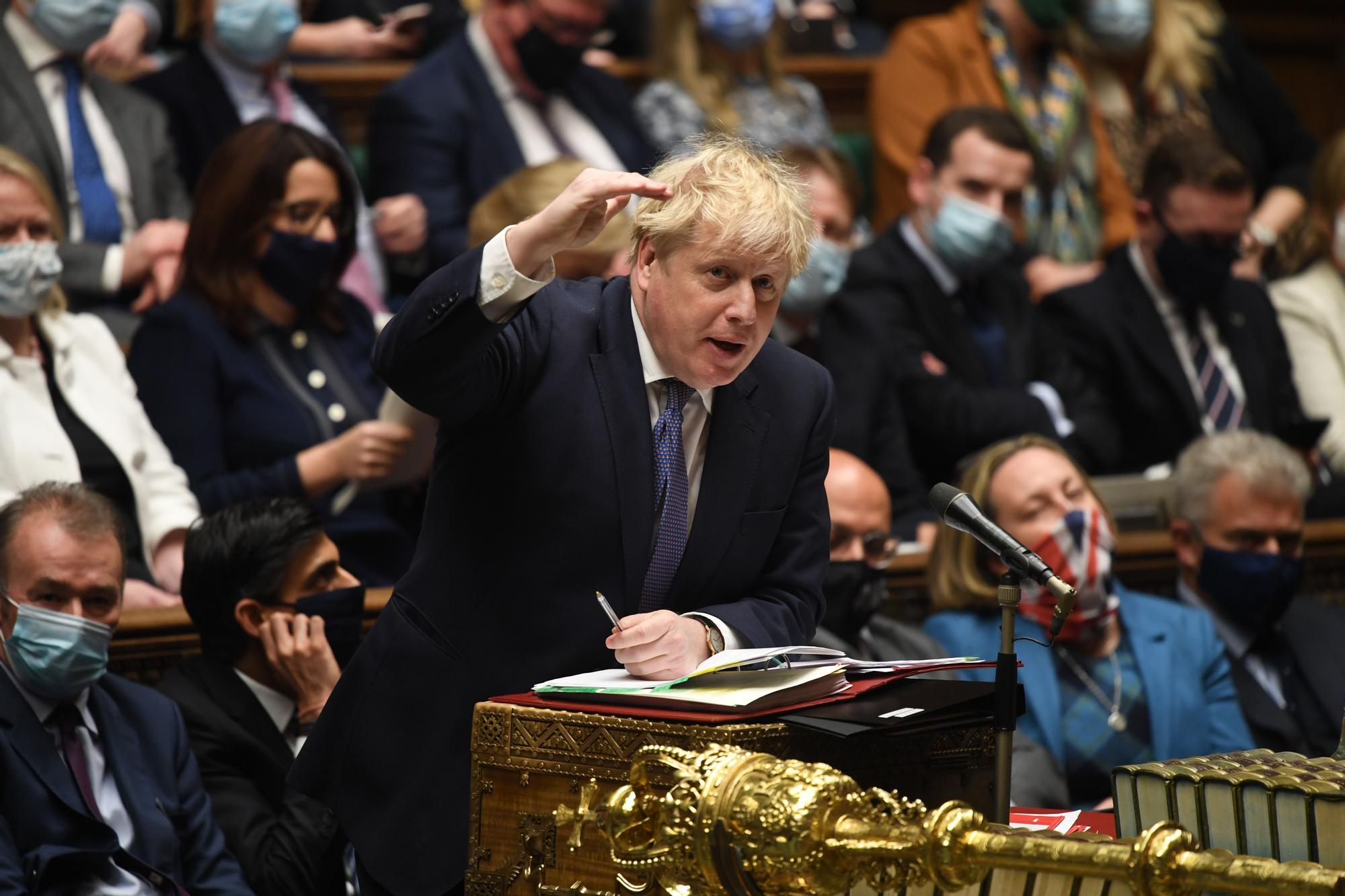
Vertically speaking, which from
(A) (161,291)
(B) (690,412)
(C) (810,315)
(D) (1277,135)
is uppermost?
(B) (690,412)

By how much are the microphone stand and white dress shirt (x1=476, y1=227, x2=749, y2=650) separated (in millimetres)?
347

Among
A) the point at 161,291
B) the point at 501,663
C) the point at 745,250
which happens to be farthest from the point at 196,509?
the point at 745,250

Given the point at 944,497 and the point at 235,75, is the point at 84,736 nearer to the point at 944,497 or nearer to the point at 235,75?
the point at 944,497

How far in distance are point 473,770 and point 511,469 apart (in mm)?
400

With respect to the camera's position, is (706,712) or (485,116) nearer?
(706,712)

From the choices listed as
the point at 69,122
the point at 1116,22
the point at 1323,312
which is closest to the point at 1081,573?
the point at 1323,312

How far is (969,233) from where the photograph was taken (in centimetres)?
511

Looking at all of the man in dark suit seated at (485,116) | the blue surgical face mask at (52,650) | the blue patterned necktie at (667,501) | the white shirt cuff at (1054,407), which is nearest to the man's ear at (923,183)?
the white shirt cuff at (1054,407)

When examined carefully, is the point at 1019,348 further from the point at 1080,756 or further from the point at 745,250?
the point at 745,250

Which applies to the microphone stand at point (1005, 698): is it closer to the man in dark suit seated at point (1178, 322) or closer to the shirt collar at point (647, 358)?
the shirt collar at point (647, 358)

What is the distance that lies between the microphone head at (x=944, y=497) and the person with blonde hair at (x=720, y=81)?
3187 mm

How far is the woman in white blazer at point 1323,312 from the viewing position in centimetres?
555

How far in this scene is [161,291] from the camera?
4332 mm

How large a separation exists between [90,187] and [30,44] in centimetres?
40
